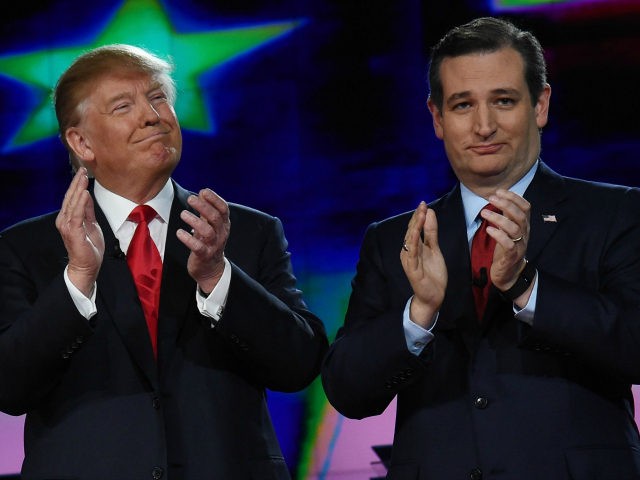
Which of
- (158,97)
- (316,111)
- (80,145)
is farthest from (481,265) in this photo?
(316,111)

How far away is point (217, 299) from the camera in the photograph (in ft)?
8.77

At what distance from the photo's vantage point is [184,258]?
113 inches

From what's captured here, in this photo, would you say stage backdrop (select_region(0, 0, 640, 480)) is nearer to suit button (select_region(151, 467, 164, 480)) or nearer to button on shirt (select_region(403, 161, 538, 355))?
button on shirt (select_region(403, 161, 538, 355))

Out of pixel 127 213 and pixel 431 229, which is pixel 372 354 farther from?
pixel 127 213

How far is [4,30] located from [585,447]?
3.12m

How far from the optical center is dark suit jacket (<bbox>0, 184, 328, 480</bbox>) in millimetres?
2635

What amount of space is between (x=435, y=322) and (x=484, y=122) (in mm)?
521

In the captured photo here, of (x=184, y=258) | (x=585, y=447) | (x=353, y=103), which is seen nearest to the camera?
(x=585, y=447)

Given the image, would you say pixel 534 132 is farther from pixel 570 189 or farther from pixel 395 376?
pixel 395 376

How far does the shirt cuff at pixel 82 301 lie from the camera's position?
103 inches

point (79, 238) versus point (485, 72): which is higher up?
point (485, 72)

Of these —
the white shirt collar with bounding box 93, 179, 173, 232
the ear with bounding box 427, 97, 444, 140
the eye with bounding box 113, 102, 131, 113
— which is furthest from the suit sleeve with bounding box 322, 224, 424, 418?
the eye with bounding box 113, 102, 131, 113

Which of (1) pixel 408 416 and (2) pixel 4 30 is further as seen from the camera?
(2) pixel 4 30

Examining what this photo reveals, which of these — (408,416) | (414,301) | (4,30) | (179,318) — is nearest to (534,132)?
(414,301)
